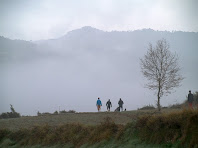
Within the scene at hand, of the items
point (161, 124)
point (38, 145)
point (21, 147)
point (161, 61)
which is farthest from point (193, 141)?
point (161, 61)

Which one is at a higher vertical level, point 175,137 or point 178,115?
point 178,115

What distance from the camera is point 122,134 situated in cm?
1515

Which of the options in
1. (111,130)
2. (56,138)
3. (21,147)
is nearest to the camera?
(111,130)

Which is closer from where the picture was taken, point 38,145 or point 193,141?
point 193,141

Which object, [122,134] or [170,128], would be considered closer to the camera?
[170,128]

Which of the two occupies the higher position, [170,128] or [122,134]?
[170,128]

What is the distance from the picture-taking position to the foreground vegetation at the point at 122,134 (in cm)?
1171

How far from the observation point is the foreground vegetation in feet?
38.4

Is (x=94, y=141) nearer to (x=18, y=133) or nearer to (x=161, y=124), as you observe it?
(x=161, y=124)

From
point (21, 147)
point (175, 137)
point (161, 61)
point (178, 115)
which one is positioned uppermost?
point (161, 61)

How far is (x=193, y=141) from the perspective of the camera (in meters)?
10.9

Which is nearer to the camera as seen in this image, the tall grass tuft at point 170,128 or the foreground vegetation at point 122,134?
the tall grass tuft at point 170,128

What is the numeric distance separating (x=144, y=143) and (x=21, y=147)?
37.7 ft

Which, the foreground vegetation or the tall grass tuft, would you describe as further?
the foreground vegetation
